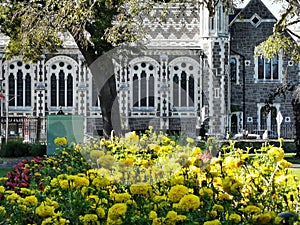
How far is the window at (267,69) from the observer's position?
1421 inches

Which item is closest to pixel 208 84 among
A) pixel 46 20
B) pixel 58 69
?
pixel 58 69

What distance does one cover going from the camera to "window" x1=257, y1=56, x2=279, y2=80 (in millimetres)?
36094

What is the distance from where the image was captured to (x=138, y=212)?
4.47m

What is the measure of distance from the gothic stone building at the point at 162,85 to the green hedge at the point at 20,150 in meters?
12.0

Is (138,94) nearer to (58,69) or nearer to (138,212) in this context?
(58,69)

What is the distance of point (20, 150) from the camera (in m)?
20.7

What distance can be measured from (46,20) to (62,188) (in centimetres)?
1212

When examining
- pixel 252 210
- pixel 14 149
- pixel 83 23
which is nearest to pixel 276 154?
pixel 252 210

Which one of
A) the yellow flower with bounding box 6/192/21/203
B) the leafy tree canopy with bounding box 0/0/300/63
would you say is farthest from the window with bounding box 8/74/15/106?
the yellow flower with bounding box 6/192/21/203

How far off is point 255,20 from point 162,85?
7.02 metres

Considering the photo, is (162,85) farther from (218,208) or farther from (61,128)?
(218,208)

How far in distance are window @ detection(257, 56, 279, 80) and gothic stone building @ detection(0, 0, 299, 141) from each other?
0.27 m

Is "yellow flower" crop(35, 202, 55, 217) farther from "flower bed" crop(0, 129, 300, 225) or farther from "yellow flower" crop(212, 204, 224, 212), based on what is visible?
"yellow flower" crop(212, 204, 224, 212)

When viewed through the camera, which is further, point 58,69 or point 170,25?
point 170,25
